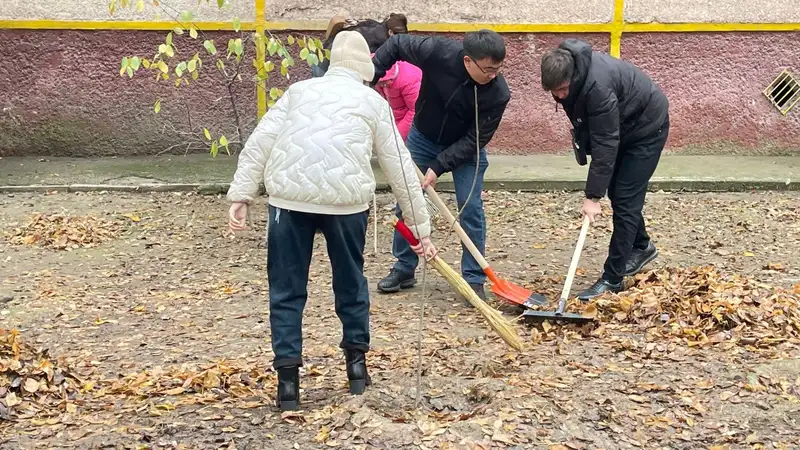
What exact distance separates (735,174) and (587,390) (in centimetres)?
575

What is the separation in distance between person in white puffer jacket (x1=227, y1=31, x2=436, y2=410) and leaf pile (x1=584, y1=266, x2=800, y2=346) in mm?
1739

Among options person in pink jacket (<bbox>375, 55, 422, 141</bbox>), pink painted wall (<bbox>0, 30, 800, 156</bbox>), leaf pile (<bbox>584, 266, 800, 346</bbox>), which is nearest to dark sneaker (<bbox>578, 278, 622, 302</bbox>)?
leaf pile (<bbox>584, 266, 800, 346</bbox>)

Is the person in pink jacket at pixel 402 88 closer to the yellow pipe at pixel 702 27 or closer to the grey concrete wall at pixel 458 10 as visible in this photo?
the grey concrete wall at pixel 458 10

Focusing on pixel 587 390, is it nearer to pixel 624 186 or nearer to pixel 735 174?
pixel 624 186

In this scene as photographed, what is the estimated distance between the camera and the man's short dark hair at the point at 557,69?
5043 millimetres

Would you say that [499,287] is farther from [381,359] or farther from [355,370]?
[355,370]

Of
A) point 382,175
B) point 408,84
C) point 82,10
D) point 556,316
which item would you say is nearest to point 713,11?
point 382,175

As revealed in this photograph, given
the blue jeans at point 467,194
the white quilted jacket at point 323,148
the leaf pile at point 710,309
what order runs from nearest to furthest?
1. the white quilted jacket at point 323,148
2. the leaf pile at point 710,309
3. the blue jeans at point 467,194

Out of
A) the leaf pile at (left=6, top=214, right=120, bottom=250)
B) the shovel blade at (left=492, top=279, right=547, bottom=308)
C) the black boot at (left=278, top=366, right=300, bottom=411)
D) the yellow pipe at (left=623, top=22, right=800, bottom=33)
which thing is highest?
the yellow pipe at (left=623, top=22, right=800, bottom=33)

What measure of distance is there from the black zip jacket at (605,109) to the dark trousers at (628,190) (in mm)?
60

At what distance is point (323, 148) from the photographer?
3.76 m

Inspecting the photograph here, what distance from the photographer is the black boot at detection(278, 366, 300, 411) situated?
13.3ft

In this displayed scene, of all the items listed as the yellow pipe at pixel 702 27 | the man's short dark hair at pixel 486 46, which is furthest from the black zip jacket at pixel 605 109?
the yellow pipe at pixel 702 27

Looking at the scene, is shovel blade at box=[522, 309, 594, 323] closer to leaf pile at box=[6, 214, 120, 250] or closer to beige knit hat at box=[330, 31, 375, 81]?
beige knit hat at box=[330, 31, 375, 81]
